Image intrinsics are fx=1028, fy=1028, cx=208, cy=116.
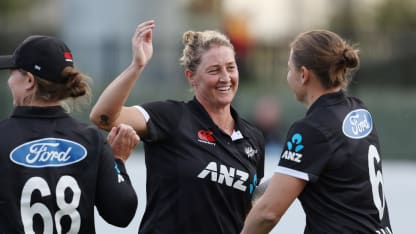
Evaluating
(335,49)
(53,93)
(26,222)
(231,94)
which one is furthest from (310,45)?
(26,222)

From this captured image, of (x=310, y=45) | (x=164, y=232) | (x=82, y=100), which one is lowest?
(x=164, y=232)

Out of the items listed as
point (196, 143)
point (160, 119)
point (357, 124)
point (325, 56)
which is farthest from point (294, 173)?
point (160, 119)

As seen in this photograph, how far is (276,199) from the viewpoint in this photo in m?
4.45

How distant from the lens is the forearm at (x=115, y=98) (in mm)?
4895

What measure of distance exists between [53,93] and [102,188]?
0.44 meters

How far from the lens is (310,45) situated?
4.56m

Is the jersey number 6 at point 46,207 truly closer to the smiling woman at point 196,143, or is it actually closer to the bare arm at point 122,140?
the bare arm at point 122,140

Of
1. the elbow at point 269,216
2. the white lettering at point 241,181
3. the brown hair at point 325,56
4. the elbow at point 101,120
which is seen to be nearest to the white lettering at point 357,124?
the brown hair at point 325,56

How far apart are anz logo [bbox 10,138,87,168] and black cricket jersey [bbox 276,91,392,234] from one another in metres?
0.92

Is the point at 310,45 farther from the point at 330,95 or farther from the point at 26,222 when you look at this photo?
the point at 26,222

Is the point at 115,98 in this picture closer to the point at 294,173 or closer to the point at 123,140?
the point at 123,140

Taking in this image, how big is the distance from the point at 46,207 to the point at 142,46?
1119 mm

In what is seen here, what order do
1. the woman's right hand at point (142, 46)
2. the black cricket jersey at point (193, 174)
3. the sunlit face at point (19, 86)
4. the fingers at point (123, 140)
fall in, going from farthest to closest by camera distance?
the black cricket jersey at point (193, 174)
the woman's right hand at point (142, 46)
the fingers at point (123, 140)
the sunlit face at point (19, 86)

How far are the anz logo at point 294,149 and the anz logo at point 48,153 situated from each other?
0.90m
